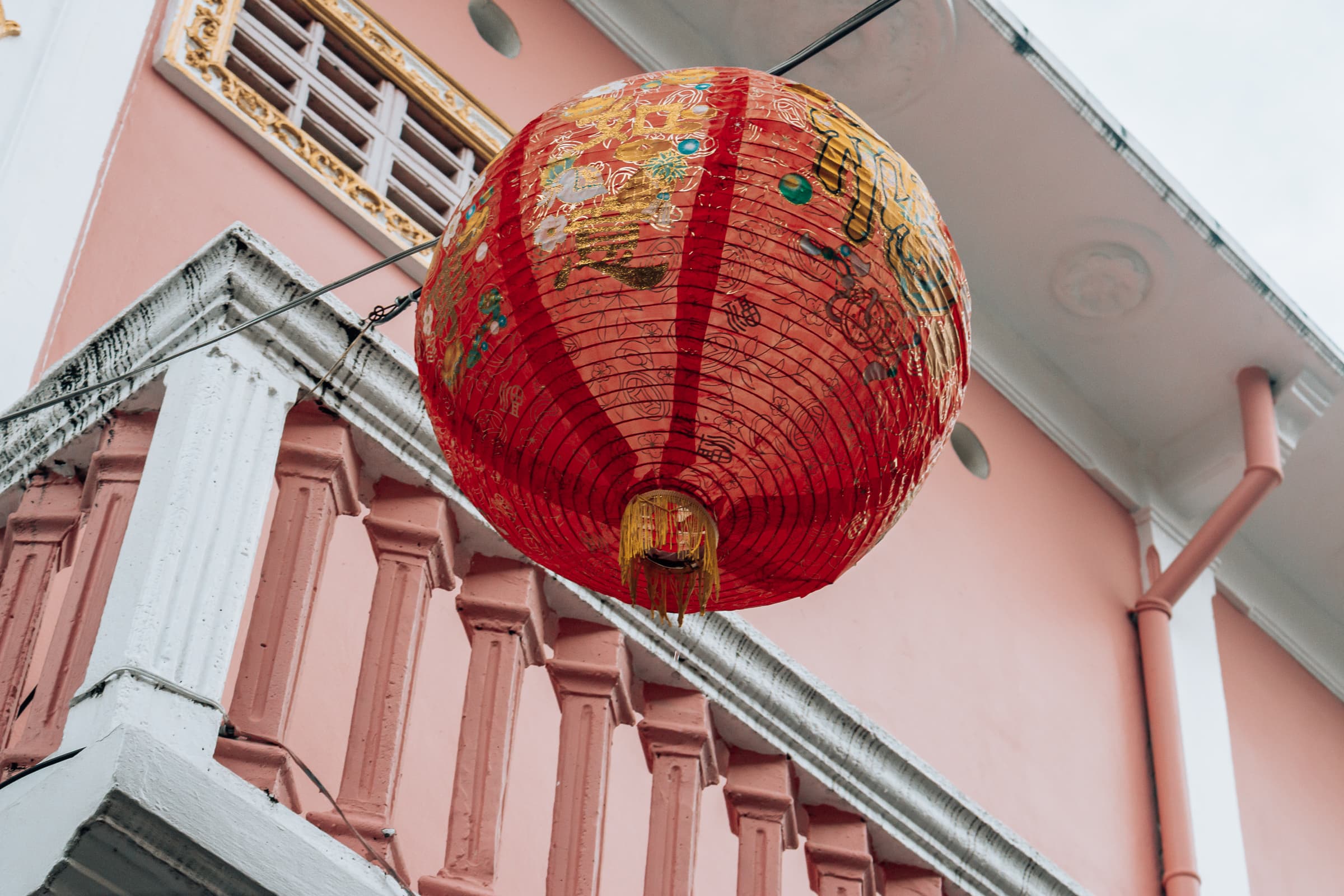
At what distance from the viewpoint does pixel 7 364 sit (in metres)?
3.30

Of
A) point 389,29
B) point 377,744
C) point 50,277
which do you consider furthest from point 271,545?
point 389,29

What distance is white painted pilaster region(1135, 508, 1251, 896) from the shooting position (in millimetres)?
5887

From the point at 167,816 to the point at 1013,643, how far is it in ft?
14.2

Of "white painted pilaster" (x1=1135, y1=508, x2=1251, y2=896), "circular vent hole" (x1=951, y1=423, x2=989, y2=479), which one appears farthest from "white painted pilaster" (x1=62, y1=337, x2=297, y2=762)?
"white painted pilaster" (x1=1135, y1=508, x2=1251, y2=896)

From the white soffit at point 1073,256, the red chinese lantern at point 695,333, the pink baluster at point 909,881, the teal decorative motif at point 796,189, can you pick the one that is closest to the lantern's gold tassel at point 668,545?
the red chinese lantern at point 695,333

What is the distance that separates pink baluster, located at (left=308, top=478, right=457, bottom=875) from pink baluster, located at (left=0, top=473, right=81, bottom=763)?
433mm

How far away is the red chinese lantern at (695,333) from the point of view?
2.08 m

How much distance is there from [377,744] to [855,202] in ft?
3.25

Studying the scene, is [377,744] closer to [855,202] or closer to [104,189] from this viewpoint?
[855,202]

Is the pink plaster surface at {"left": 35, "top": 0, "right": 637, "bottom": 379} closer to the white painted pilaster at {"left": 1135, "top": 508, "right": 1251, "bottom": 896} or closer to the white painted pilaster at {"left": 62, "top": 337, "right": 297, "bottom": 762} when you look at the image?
the white painted pilaster at {"left": 62, "top": 337, "right": 297, "bottom": 762}

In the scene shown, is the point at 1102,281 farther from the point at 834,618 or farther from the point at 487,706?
the point at 487,706

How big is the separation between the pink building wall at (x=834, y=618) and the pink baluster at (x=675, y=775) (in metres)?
0.84

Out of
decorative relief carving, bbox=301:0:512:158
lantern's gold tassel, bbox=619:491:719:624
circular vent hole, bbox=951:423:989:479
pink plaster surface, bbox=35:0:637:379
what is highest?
decorative relief carving, bbox=301:0:512:158

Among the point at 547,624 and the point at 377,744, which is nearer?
the point at 377,744
